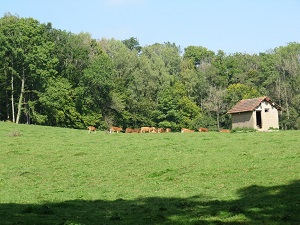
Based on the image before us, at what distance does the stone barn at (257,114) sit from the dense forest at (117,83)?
18.7 meters

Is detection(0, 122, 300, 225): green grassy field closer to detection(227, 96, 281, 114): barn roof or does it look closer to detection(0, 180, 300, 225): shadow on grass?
detection(0, 180, 300, 225): shadow on grass

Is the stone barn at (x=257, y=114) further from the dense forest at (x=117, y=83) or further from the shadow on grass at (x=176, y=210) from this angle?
the shadow on grass at (x=176, y=210)

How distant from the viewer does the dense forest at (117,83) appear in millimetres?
59875

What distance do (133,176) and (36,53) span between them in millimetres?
42889

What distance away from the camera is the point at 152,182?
1902cm

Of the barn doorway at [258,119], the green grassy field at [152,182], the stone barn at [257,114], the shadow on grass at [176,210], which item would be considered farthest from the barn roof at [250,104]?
the shadow on grass at [176,210]

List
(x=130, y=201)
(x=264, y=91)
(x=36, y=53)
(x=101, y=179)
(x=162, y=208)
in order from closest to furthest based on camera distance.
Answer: (x=162, y=208), (x=130, y=201), (x=101, y=179), (x=36, y=53), (x=264, y=91)

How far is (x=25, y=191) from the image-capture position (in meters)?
18.3

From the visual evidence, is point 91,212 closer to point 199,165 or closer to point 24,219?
point 24,219

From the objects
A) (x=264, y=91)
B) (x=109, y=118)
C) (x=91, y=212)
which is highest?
(x=264, y=91)

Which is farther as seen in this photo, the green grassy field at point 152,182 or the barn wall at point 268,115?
the barn wall at point 268,115

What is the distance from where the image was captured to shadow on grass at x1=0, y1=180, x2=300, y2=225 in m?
11.5

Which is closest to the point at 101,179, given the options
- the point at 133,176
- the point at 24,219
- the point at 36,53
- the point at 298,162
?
the point at 133,176

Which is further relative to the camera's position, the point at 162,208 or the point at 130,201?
the point at 130,201
